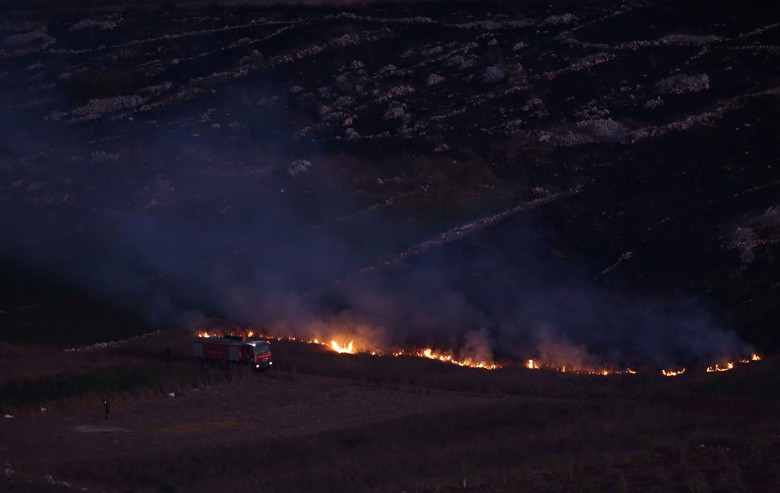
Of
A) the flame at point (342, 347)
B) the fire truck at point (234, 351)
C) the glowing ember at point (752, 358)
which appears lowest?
the flame at point (342, 347)

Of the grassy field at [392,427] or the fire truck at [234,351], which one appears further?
the fire truck at [234,351]

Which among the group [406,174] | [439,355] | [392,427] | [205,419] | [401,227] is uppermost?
[392,427]

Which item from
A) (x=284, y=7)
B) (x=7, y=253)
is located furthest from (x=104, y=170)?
(x=284, y=7)

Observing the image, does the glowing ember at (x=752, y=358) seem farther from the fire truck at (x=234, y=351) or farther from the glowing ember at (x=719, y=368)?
the fire truck at (x=234, y=351)

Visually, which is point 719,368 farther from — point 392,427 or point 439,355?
point 392,427

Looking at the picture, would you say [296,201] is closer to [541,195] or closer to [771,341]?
[541,195]

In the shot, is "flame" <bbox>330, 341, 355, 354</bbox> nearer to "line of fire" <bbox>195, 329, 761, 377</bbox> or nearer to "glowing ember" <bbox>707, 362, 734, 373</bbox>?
"line of fire" <bbox>195, 329, 761, 377</bbox>

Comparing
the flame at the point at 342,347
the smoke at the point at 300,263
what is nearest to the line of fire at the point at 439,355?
the flame at the point at 342,347

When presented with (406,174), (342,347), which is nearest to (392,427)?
(342,347)
